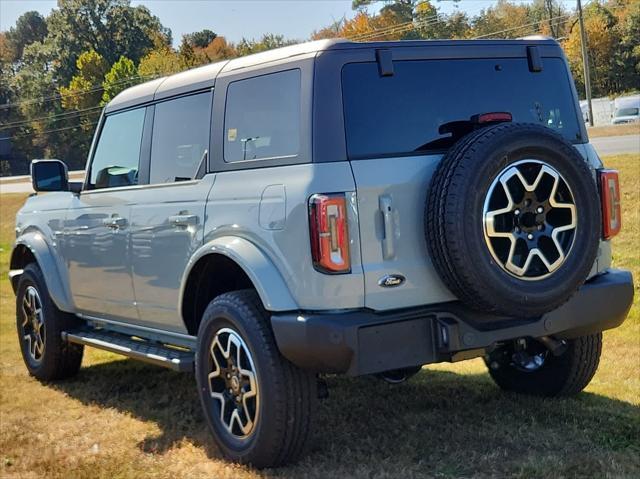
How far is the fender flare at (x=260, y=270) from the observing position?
12.3ft

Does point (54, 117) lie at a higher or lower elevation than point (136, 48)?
lower

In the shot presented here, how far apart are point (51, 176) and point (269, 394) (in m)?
2.91

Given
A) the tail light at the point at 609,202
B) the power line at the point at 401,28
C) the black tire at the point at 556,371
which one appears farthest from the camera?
the power line at the point at 401,28

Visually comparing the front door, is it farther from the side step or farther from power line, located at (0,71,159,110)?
power line, located at (0,71,159,110)

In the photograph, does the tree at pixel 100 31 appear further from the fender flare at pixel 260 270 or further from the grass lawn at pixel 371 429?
the fender flare at pixel 260 270

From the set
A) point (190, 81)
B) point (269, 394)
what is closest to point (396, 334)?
point (269, 394)

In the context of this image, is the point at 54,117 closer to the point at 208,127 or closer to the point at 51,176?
the point at 51,176

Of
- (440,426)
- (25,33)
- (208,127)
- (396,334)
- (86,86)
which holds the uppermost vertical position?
(25,33)

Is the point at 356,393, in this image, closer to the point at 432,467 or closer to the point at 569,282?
the point at 432,467

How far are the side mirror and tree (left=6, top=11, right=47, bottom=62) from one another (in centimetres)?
9920

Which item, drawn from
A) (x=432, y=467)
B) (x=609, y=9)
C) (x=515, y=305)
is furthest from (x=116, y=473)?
(x=609, y=9)

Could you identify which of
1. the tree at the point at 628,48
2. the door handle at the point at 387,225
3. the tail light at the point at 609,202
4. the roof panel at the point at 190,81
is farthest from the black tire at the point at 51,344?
the tree at the point at 628,48

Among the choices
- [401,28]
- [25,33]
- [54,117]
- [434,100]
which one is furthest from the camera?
[25,33]

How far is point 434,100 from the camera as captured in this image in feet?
13.1
